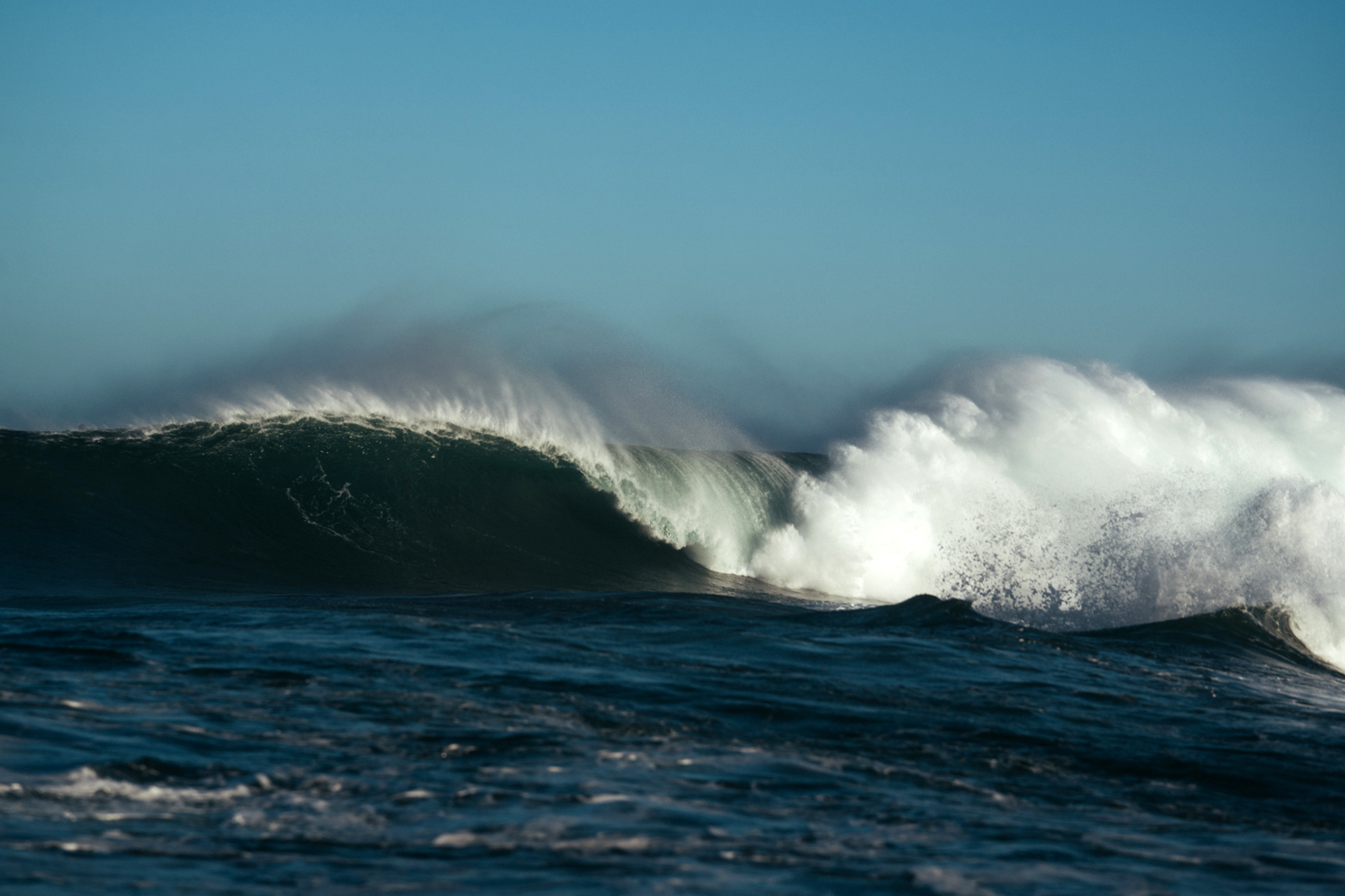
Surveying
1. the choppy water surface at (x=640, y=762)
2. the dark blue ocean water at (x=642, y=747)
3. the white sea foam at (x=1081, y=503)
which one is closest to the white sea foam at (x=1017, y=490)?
the white sea foam at (x=1081, y=503)

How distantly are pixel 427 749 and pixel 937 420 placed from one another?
1378 cm

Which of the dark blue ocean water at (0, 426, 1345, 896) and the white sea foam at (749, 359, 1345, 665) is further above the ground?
the white sea foam at (749, 359, 1345, 665)

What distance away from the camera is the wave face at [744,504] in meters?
12.7

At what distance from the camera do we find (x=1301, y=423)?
1684 cm

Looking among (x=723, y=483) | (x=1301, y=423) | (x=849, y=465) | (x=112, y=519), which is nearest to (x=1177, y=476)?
(x=1301, y=423)

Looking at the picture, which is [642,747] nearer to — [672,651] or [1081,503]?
[672,651]

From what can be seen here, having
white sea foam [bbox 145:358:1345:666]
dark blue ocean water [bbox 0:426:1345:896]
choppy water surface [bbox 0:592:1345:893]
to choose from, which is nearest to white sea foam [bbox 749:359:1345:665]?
white sea foam [bbox 145:358:1345:666]

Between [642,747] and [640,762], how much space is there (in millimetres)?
254

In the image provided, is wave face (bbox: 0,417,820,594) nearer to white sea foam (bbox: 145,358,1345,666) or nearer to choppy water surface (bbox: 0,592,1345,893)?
white sea foam (bbox: 145,358,1345,666)

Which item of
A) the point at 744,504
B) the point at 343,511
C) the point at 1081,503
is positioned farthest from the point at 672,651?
the point at 744,504

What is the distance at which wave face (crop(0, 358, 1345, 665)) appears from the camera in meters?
12.7

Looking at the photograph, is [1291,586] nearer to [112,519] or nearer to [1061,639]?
[1061,639]

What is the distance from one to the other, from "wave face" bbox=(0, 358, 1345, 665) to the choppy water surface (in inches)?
175

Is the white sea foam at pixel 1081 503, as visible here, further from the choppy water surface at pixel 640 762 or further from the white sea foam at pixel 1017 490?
the choppy water surface at pixel 640 762
